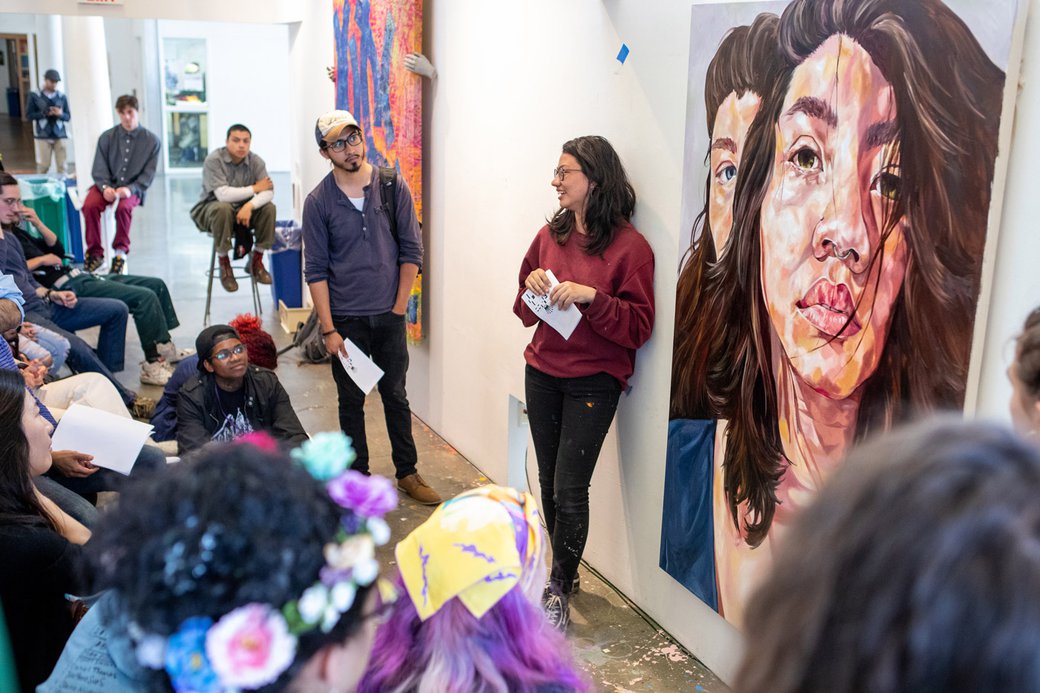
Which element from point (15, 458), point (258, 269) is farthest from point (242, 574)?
point (258, 269)

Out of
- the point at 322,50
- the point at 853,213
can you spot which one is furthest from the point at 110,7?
the point at 853,213

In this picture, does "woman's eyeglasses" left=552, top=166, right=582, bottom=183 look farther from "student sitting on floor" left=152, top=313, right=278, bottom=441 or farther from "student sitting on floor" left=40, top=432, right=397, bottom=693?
"student sitting on floor" left=40, top=432, right=397, bottom=693

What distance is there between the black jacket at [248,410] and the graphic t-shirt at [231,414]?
0.02 m

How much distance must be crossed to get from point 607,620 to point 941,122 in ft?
7.17

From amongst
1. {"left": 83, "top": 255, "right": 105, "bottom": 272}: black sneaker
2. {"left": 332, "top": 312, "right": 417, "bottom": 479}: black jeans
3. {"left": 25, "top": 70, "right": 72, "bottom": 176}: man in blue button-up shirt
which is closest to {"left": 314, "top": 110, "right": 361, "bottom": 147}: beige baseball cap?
{"left": 332, "top": 312, "right": 417, "bottom": 479}: black jeans

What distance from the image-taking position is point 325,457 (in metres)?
1.35

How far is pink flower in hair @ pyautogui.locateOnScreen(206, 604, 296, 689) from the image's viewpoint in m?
1.15

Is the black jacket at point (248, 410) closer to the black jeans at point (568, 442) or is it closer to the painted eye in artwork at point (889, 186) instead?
the black jeans at point (568, 442)

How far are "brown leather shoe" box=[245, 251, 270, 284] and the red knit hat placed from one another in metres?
3.59

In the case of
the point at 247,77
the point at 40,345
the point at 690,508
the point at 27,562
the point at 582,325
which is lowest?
the point at 690,508

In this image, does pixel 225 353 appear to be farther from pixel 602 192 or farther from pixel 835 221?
pixel 835 221

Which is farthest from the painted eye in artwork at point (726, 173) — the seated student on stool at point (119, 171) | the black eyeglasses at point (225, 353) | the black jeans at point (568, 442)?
the seated student on stool at point (119, 171)

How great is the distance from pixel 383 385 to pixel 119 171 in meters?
5.34

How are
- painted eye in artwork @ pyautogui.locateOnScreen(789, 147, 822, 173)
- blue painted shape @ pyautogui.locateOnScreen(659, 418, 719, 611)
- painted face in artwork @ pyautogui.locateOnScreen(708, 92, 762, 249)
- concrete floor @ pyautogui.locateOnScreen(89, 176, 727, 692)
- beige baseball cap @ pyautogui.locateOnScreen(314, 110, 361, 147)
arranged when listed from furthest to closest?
beige baseball cap @ pyautogui.locateOnScreen(314, 110, 361, 147), concrete floor @ pyautogui.locateOnScreen(89, 176, 727, 692), blue painted shape @ pyautogui.locateOnScreen(659, 418, 719, 611), painted face in artwork @ pyautogui.locateOnScreen(708, 92, 762, 249), painted eye in artwork @ pyautogui.locateOnScreen(789, 147, 822, 173)
